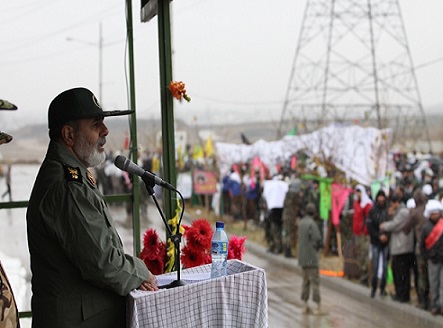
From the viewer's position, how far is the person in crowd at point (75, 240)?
1.94m

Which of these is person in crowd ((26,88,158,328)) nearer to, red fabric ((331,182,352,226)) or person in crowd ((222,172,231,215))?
red fabric ((331,182,352,226))

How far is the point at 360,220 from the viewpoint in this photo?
8297mm

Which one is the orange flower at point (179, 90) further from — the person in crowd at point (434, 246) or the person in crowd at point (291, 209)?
the person in crowd at point (291, 209)

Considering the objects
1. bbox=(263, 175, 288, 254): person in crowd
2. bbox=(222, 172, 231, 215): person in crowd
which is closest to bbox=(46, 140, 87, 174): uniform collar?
bbox=(263, 175, 288, 254): person in crowd

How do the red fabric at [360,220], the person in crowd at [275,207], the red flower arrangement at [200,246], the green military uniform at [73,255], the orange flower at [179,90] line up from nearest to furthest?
the green military uniform at [73,255]
the red flower arrangement at [200,246]
the orange flower at [179,90]
the red fabric at [360,220]
the person in crowd at [275,207]

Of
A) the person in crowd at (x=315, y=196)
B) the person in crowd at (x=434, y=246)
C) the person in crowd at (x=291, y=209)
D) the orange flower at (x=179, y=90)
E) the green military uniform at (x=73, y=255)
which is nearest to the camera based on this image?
the green military uniform at (x=73, y=255)

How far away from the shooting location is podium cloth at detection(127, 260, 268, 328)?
1.99 m

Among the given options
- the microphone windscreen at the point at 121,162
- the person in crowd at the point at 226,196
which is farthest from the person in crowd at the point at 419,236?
the microphone windscreen at the point at 121,162

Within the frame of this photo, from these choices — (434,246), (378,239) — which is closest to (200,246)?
(434,246)

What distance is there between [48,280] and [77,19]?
2.51 meters

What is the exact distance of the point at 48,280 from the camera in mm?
2012

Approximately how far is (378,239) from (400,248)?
558mm

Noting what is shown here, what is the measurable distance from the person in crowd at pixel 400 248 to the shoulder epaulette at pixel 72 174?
541 cm

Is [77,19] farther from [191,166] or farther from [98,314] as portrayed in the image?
[191,166]
